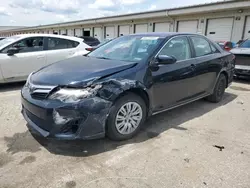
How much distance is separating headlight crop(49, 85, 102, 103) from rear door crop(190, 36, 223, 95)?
2.26 m

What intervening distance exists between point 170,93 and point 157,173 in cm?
152

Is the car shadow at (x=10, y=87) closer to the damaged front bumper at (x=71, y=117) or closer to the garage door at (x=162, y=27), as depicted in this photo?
the damaged front bumper at (x=71, y=117)

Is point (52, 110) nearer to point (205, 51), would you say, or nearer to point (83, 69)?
point (83, 69)

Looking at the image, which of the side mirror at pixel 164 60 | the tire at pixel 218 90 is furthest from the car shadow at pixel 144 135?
the side mirror at pixel 164 60

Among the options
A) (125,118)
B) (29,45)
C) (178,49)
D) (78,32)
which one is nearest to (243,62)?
(178,49)

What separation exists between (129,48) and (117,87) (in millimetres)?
1154

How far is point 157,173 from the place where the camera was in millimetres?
2408

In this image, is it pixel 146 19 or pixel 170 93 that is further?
pixel 146 19

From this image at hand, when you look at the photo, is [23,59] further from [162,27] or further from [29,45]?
[162,27]

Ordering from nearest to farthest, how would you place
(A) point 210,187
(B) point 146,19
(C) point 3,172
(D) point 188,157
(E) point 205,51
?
(A) point 210,187 → (C) point 3,172 → (D) point 188,157 → (E) point 205,51 → (B) point 146,19

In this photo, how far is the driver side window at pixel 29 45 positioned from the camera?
231 inches

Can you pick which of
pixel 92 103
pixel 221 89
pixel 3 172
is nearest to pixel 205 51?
pixel 221 89

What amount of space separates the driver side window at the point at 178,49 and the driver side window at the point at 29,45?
417 cm

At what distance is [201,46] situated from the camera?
4.37 metres
